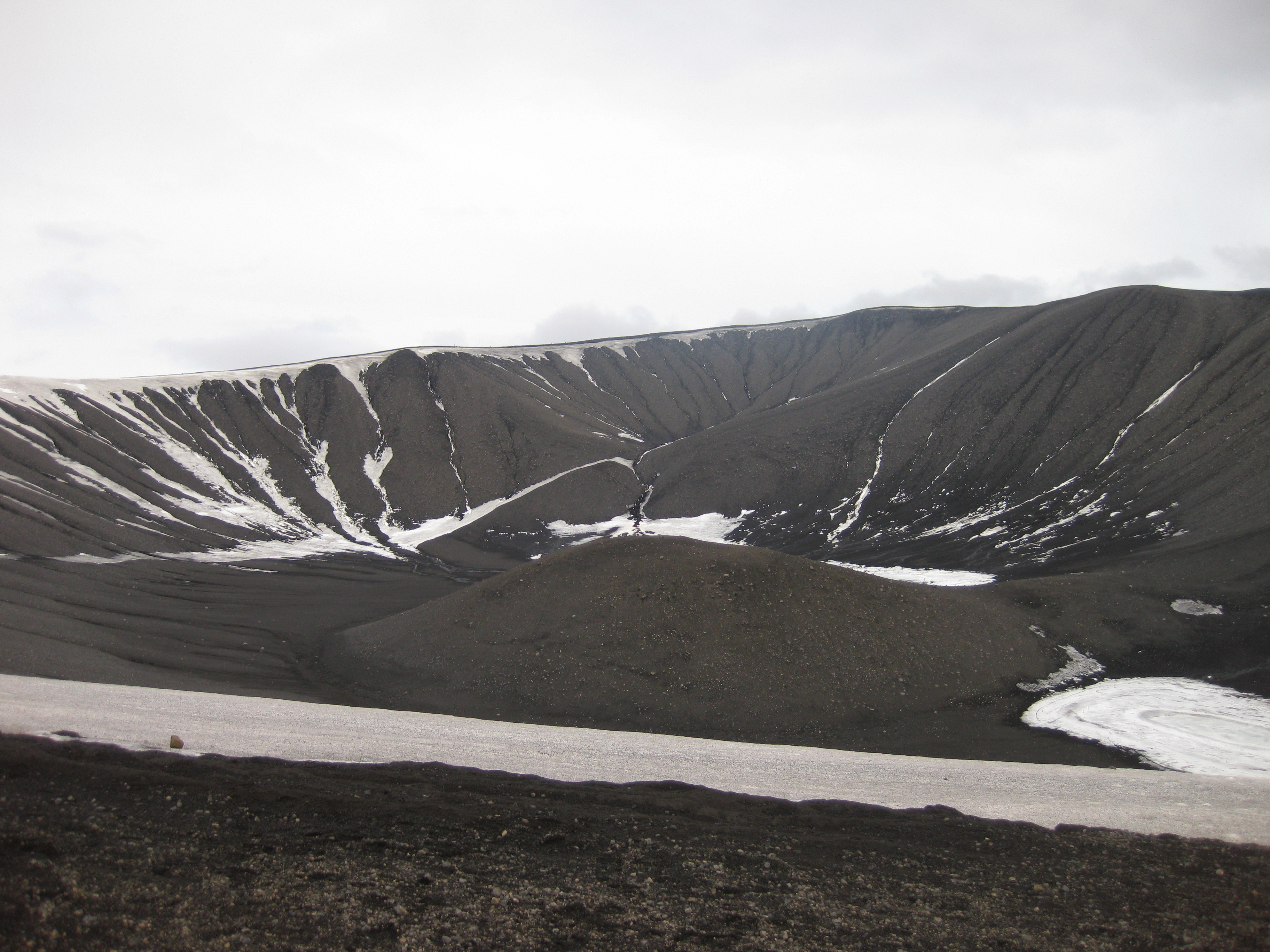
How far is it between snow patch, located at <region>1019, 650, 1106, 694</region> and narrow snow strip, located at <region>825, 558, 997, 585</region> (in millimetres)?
16378

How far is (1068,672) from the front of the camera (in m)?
38.9

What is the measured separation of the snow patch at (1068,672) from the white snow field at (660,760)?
1045 cm

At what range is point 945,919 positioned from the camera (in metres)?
12.2

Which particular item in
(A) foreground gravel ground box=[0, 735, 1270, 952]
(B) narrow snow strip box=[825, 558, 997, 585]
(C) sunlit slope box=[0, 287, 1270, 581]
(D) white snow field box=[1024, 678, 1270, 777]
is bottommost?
(D) white snow field box=[1024, 678, 1270, 777]

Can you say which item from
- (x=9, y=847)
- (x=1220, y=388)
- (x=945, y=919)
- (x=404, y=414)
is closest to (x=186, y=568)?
(x=404, y=414)

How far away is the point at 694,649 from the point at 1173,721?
20.0 meters

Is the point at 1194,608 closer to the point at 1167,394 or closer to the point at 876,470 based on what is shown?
the point at 1167,394

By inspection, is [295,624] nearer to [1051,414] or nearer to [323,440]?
[323,440]

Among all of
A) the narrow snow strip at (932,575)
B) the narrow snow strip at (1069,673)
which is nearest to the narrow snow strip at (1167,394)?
the narrow snow strip at (932,575)

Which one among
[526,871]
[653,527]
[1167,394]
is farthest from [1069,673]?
[1167,394]

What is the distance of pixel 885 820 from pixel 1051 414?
8532 cm

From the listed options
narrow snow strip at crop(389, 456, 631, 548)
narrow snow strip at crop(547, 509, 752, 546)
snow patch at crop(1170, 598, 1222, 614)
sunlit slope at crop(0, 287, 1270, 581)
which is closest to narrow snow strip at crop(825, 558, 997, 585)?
sunlit slope at crop(0, 287, 1270, 581)

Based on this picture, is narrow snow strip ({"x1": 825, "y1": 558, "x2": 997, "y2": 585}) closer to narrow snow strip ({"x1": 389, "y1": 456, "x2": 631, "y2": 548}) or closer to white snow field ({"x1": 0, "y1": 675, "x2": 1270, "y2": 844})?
white snow field ({"x1": 0, "y1": 675, "x2": 1270, "y2": 844})

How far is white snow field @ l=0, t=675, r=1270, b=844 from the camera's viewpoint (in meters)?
19.4
